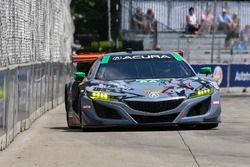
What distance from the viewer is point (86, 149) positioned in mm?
10305

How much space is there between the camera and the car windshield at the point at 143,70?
44.3 feet

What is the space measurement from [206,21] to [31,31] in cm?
1593

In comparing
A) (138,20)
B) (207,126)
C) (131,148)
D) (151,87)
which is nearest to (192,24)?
(138,20)

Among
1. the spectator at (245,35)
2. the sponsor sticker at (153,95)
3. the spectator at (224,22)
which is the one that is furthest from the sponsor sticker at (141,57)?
the spectator at (245,35)

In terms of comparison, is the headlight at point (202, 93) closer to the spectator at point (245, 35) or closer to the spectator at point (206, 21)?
the spectator at point (206, 21)

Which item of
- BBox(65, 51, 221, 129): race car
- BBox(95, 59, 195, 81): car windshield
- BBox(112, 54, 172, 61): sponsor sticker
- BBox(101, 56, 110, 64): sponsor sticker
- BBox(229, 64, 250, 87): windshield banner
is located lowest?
BBox(229, 64, 250, 87): windshield banner

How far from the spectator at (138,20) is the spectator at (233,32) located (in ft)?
12.4

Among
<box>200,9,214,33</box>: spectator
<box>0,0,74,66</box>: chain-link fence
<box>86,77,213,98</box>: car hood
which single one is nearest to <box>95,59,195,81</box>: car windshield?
<box>86,77,213,98</box>: car hood

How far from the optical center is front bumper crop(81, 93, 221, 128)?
12445mm

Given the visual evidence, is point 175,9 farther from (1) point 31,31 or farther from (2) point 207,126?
(2) point 207,126

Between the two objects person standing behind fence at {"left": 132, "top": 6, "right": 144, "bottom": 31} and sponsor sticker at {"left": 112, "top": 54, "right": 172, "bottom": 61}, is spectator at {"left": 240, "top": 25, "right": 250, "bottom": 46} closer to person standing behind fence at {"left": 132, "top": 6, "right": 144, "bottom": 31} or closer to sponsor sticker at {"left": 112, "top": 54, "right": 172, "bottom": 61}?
person standing behind fence at {"left": 132, "top": 6, "right": 144, "bottom": 31}

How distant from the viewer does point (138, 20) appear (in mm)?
35250

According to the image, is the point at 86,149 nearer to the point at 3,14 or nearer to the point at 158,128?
the point at 158,128

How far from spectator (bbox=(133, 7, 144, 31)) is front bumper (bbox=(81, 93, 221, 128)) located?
2261 cm
